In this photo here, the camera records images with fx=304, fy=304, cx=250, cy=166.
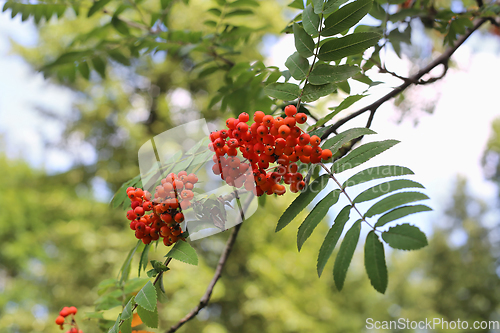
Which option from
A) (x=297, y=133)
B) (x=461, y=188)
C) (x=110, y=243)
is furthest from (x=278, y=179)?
(x=461, y=188)

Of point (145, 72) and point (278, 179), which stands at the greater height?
point (145, 72)

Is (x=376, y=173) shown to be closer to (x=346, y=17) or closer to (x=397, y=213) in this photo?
(x=397, y=213)

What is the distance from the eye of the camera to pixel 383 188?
782 millimetres

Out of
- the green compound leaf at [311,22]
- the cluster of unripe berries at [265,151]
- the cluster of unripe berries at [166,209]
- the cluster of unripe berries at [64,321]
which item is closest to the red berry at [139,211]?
the cluster of unripe berries at [166,209]

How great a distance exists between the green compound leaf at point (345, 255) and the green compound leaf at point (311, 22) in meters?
0.55

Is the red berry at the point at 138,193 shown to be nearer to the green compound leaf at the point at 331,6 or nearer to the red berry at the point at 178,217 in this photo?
the red berry at the point at 178,217

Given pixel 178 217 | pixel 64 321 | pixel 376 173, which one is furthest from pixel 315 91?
pixel 64 321

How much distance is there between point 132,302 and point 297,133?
68 centimetres

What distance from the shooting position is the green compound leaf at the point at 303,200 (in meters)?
0.84

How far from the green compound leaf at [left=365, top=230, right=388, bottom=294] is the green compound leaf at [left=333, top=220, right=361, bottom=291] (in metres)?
0.04

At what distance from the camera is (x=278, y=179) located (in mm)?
869

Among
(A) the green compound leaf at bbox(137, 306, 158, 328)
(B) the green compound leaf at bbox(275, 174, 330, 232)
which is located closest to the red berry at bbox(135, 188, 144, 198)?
(A) the green compound leaf at bbox(137, 306, 158, 328)

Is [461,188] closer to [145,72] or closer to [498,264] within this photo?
[498,264]

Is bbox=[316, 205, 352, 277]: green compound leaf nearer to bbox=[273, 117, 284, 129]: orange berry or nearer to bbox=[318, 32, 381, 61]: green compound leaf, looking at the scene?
bbox=[273, 117, 284, 129]: orange berry
